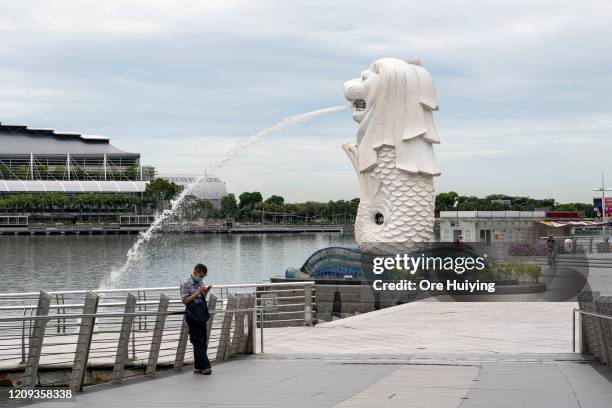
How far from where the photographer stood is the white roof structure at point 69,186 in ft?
545

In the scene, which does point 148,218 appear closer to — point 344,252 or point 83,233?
point 83,233

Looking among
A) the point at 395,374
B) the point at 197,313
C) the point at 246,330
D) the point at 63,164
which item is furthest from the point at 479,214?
the point at 63,164

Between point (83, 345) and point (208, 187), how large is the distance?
177010 mm

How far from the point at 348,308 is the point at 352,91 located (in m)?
10.6

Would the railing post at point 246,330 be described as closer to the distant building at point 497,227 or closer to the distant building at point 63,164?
the distant building at point 497,227

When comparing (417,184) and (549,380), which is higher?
(417,184)

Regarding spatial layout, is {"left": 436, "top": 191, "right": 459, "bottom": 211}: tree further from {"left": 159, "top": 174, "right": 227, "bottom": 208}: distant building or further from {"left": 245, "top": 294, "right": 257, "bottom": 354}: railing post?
{"left": 245, "top": 294, "right": 257, "bottom": 354}: railing post

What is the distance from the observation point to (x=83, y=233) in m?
153

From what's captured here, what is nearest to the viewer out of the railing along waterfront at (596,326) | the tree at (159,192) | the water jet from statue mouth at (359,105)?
the railing along waterfront at (596,326)

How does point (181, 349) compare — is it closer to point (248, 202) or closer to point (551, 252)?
point (551, 252)

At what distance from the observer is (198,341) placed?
40.8 ft

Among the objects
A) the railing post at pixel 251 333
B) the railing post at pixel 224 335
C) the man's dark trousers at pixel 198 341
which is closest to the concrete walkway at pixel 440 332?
the railing post at pixel 251 333

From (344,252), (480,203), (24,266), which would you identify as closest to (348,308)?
(344,252)

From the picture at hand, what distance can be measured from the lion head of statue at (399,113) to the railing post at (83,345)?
23.4 m
